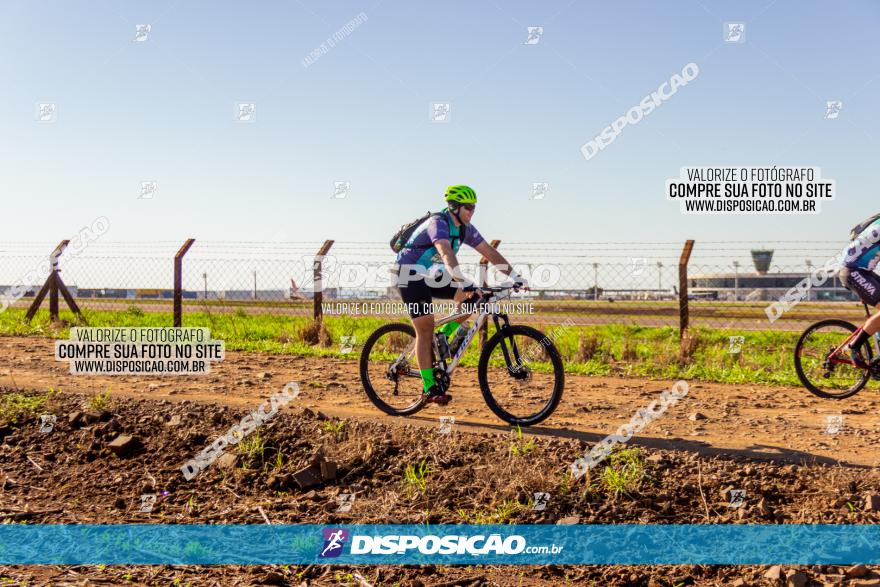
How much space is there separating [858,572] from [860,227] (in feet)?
16.2

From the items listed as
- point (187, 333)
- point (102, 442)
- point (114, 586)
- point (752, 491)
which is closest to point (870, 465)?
point (752, 491)

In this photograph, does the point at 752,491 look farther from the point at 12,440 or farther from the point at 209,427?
the point at 12,440

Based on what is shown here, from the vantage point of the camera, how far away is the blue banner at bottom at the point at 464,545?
379 cm

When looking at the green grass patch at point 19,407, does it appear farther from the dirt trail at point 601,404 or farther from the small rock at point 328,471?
the small rock at point 328,471

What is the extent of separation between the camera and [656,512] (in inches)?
165

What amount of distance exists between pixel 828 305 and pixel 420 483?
33.4m

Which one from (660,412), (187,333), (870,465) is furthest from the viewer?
(187,333)

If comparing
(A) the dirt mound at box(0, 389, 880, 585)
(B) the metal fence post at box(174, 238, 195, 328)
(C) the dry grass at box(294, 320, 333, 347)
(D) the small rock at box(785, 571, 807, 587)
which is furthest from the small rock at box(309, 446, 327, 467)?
(B) the metal fence post at box(174, 238, 195, 328)

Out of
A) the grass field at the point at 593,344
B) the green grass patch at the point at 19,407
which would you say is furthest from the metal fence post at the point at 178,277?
the green grass patch at the point at 19,407

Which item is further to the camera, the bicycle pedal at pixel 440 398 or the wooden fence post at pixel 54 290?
the wooden fence post at pixel 54 290

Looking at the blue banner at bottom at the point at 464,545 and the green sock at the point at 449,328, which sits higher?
the green sock at the point at 449,328

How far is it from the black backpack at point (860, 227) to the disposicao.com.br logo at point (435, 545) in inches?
218

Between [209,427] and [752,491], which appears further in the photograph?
[209,427]

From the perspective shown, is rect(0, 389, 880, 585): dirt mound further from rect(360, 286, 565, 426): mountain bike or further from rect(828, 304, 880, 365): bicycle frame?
rect(828, 304, 880, 365): bicycle frame
